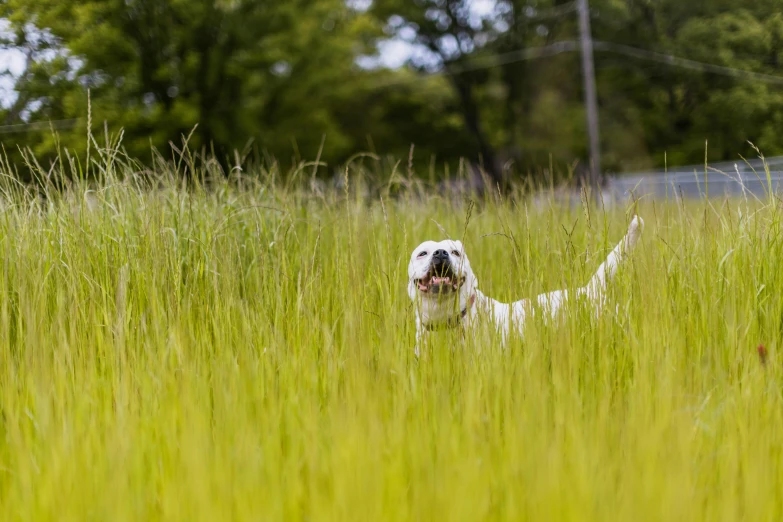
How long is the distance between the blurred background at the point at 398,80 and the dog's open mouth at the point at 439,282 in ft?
7.17

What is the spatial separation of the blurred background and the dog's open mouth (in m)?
2.18

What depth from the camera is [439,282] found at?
3070mm

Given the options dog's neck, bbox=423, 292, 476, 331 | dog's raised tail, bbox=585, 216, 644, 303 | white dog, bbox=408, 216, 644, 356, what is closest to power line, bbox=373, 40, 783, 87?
dog's raised tail, bbox=585, 216, 644, 303

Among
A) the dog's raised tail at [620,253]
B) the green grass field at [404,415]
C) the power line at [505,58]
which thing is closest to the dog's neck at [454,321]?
the green grass field at [404,415]

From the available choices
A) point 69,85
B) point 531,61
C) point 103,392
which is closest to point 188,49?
point 69,85

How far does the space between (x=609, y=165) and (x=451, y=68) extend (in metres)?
7.36

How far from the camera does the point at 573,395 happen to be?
6.54ft

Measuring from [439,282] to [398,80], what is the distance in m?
23.7

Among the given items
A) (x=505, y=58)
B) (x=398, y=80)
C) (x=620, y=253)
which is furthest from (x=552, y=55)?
(x=620, y=253)

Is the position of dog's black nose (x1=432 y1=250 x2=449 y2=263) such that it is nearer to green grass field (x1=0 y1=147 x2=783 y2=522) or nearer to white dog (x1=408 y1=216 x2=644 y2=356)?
white dog (x1=408 y1=216 x2=644 y2=356)

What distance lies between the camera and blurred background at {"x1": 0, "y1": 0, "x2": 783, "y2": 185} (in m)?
8.20

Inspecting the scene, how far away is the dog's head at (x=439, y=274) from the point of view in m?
3.04

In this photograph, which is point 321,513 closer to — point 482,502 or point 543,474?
point 482,502

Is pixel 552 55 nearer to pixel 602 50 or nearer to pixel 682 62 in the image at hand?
pixel 602 50
